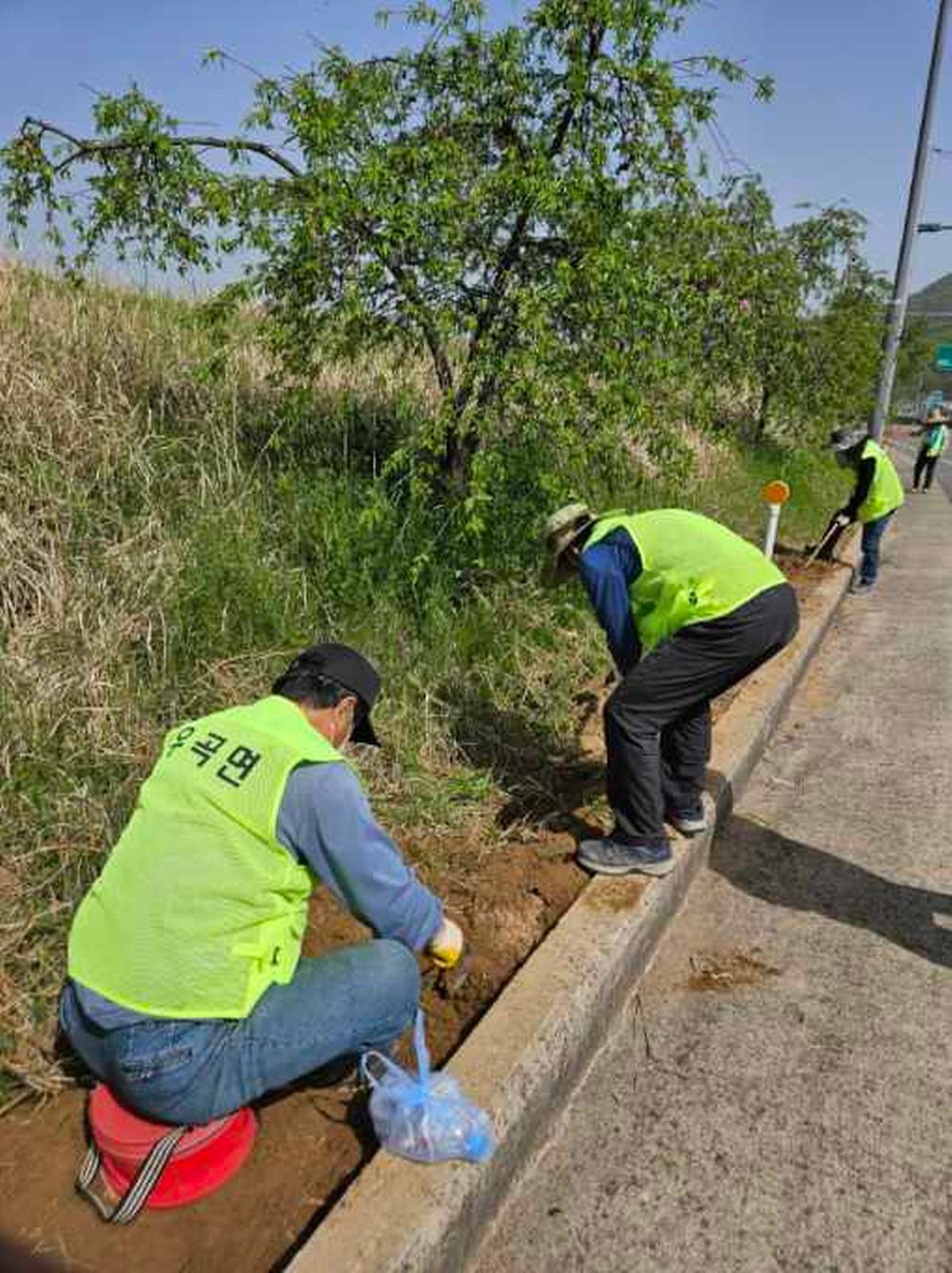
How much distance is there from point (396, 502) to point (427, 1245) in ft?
12.5

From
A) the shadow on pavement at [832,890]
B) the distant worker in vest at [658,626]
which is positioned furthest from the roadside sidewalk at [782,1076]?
the distant worker in vest at [658,626]

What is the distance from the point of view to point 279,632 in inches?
158

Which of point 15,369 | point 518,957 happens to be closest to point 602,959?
point 518,957

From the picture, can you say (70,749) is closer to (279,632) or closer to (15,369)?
(279,632)

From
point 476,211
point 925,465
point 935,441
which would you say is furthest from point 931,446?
point 476,211

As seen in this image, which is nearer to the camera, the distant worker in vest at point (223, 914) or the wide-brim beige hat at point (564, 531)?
the distant worker in vest at point (223, 914)

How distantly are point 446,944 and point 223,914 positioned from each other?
2.00 ft

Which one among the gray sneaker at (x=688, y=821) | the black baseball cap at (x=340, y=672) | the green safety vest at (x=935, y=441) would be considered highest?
the black baseball cap at (x=340, y=672)

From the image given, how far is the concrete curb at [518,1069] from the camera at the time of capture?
1.79 m

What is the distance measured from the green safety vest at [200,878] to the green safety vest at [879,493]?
7362 millimetres

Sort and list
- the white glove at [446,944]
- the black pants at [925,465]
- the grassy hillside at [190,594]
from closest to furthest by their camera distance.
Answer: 1. the white glove at [446,944]
2. the grassy hillside at [190,594]
3. the black pants at [925,465]

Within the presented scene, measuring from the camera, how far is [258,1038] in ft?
6.51

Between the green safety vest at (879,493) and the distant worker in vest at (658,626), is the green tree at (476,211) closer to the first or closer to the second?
the distant worker in vest at (658,626)

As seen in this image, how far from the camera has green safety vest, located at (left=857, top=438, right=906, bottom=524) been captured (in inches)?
315
